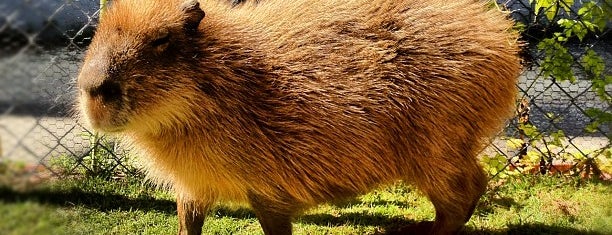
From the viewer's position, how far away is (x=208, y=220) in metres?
3.69

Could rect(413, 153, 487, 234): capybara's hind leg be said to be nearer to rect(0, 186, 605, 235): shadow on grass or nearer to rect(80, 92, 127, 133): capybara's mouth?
rect(0, 186, 605, 235): shadow on grass

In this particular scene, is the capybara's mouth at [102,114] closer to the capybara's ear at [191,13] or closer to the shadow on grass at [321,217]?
the capybara's ear at [191,13]

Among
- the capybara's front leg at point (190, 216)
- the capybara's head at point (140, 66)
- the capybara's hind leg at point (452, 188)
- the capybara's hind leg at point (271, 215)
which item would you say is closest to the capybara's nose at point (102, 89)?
the capybara's head at point (140, 66)

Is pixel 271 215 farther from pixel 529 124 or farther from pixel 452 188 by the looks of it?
pixel 529 124

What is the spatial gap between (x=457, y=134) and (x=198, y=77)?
120 centimetres

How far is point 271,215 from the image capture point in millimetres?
2689

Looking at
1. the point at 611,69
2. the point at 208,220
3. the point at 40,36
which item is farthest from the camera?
the point at 611,69

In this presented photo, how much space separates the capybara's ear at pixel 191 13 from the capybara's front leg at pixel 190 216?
3.07ft

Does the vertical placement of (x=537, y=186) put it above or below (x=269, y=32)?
below

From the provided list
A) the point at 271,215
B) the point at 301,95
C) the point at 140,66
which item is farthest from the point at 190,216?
the point at 140,66

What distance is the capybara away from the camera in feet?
7.56

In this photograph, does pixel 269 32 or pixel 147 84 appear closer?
pixel 147 84

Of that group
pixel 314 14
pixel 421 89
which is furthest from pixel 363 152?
pixel 314 14

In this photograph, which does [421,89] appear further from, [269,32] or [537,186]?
[537,186]
